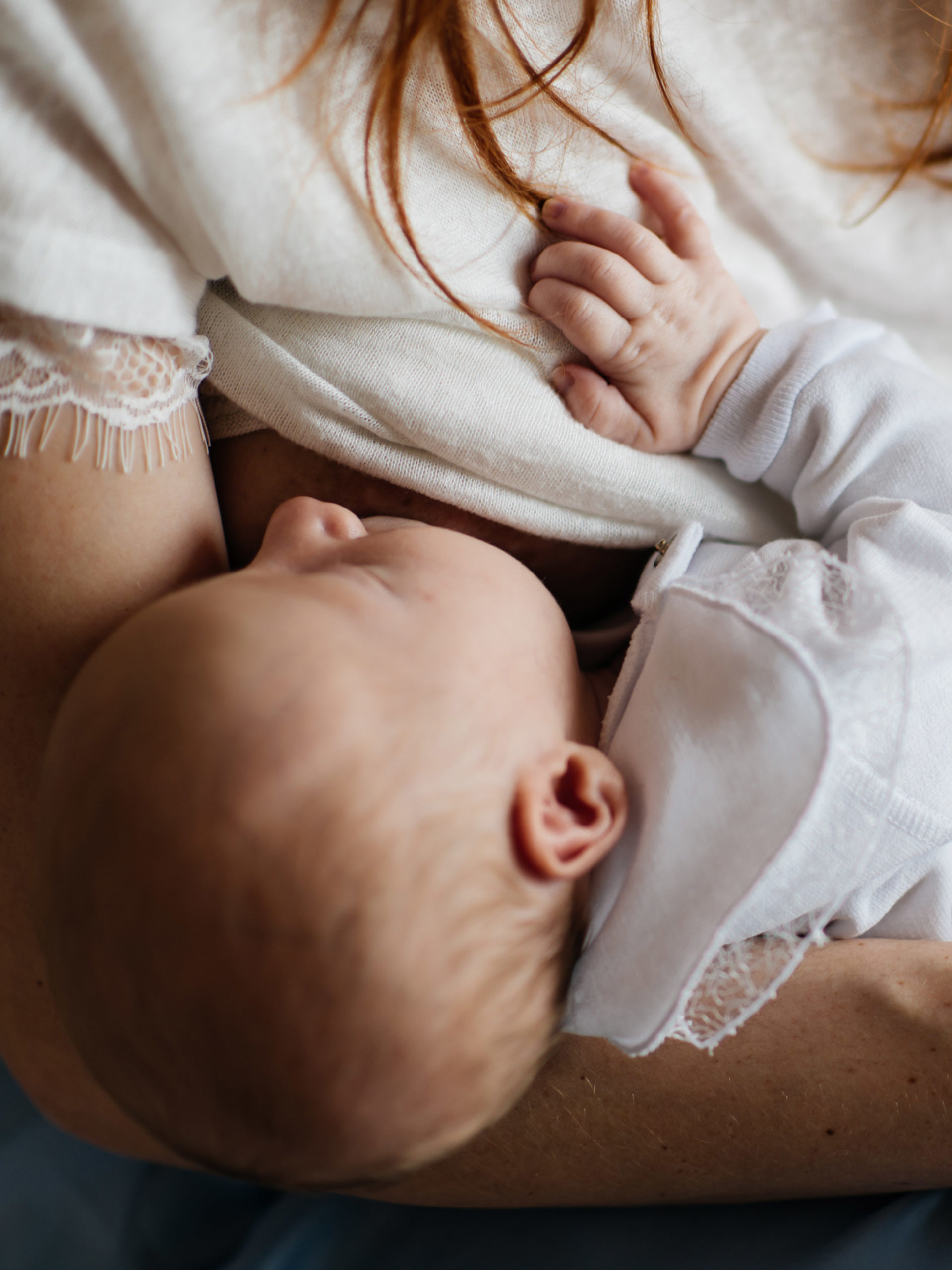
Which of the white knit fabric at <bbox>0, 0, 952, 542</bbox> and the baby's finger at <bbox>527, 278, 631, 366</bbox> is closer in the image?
the white knit fabric at <bbox>0, 0, 952, 542</bbox>

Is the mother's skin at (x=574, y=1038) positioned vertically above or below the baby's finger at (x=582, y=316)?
below

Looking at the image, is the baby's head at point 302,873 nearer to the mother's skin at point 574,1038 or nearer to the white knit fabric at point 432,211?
the mother's skin at point 574,1038

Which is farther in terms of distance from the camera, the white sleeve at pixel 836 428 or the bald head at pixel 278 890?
the white sleeve at pixel 836 428

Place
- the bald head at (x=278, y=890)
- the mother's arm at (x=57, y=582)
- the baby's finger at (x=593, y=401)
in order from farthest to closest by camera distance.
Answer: the baby's finger at (x=593, y=401)
the mother's arm at (x=57, y=582)
the bald head at (x=278, y=890)

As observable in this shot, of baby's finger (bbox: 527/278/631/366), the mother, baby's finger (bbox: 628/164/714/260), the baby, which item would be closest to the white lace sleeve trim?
the mother

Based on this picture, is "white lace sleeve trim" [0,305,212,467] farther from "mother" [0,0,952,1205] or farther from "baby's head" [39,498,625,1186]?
"baby's head" [39,498,625,1186]

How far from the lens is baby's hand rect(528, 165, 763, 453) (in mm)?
754

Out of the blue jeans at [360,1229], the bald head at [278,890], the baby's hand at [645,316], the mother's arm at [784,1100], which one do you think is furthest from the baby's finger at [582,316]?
the blue jeans at [360,1229]

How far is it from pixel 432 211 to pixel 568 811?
46 cm

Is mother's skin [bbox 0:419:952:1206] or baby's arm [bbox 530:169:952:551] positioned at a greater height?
baby's arm [bbox 530:169:952:551]

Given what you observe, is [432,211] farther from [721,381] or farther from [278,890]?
[278,890]

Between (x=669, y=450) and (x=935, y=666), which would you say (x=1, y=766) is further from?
(x=935, y=666)

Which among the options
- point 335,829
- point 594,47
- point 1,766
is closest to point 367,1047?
point 335,829

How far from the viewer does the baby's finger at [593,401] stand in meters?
0.78
